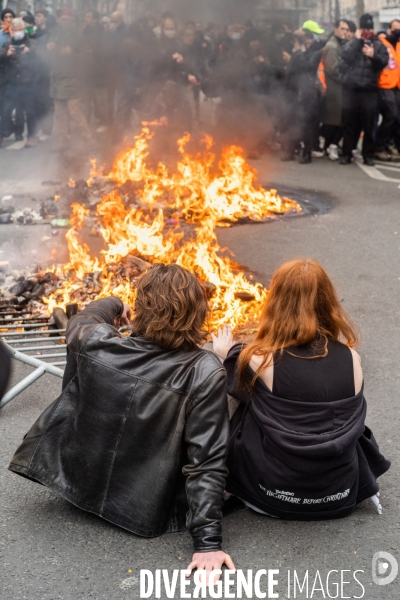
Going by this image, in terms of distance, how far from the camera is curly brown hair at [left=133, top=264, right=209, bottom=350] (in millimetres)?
2865

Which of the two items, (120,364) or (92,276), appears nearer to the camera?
(120,364)

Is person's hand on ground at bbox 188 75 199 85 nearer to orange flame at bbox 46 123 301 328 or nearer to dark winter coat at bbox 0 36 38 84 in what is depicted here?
orange flame at bbox 46 123 301 328

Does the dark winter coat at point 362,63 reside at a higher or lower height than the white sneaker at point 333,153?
→ higher

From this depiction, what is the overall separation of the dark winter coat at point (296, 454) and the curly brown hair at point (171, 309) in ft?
1.01

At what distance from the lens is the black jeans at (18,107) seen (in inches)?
491

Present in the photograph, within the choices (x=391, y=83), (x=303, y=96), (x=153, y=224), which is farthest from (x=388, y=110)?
(x=153, y=224)

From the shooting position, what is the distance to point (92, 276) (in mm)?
5711

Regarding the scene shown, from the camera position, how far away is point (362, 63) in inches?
415

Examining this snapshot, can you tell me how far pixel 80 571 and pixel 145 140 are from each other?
725 centimetres

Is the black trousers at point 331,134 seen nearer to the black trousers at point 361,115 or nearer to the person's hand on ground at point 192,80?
the black trousers at point 361,115

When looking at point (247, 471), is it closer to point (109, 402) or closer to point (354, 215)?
point (109, 402)

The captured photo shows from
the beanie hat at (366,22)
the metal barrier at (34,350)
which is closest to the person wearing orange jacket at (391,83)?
the beanie hat at (366,22)

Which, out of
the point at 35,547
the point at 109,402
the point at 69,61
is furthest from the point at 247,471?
the point at 69,61

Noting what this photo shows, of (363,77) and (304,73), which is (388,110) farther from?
(304,73)
